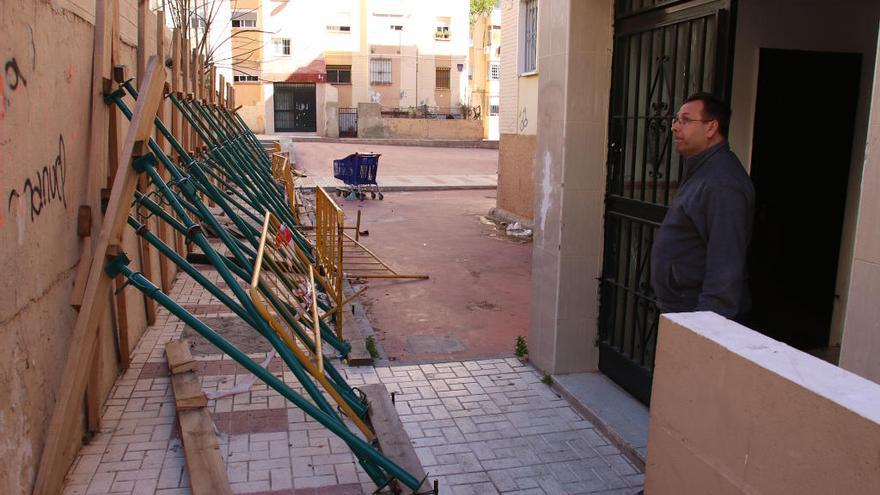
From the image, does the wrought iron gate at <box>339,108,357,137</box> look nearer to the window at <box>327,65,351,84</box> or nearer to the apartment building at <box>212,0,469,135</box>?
the apartment building at <box>212,0,469,135</box>

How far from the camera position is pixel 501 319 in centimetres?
746

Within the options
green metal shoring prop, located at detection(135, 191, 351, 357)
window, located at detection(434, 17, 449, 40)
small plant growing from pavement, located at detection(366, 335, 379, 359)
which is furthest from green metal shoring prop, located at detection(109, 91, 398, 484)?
window, located at detection(434, 17, 449, 40)

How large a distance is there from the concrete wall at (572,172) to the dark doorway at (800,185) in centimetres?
103

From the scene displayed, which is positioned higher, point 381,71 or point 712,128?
point 381,71

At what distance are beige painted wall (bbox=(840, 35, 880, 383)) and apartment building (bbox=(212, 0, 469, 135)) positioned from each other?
35.0 metres

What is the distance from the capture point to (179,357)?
522cm

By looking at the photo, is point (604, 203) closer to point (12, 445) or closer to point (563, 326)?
point (563, 326)

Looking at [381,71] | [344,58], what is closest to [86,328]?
[344,58]

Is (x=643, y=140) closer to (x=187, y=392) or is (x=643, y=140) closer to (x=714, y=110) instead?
(x=714, y=110)

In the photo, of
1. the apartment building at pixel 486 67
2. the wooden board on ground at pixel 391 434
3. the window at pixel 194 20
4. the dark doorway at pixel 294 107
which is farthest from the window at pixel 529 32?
the dark doorway at pixel 294 107

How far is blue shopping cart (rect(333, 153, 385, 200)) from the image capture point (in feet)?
54.7

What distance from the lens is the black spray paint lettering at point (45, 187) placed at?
3299 mm

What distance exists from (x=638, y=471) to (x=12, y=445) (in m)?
3.06

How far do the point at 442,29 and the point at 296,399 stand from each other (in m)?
41.2
